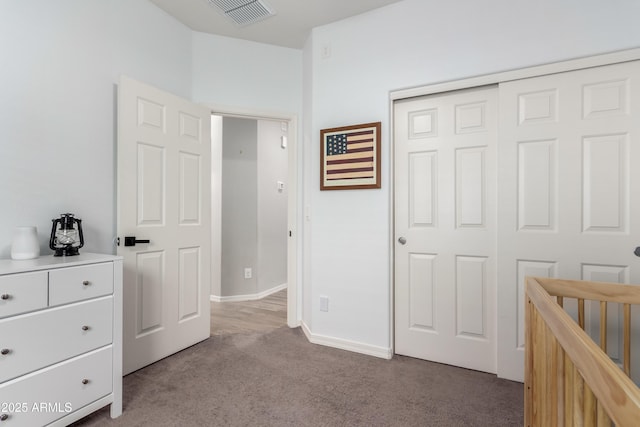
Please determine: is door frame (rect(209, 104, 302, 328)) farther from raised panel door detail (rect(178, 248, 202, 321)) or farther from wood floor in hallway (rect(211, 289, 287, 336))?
raised panel door detail (rect(178, 248, 202, 321))

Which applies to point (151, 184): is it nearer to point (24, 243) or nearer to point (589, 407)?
point (24, 243)

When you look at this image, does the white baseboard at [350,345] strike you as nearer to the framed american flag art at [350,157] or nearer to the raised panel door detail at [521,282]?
the raised panel door detail at [521,282]

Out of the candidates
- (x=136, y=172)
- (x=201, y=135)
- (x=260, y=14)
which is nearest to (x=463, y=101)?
(x=260, y=14)

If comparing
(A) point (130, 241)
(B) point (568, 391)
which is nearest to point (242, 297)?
(A) point (130, 241)

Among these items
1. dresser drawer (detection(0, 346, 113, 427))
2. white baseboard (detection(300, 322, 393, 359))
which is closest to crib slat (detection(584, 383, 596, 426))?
white baseboard (detection(300, 322, 393, 359))

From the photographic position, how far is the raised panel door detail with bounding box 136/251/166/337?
221cm

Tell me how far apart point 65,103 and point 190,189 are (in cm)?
94

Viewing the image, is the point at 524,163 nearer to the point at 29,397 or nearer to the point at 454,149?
the point at 454,149

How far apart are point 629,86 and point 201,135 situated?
289cm

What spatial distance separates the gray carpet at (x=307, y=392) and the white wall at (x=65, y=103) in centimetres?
→ 99

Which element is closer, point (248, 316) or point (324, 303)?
point (324, 303)

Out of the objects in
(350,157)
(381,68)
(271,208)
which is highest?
(381,68)

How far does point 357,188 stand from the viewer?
2.51 metres

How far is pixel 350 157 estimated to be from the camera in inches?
99.0
